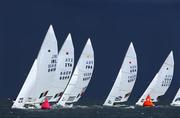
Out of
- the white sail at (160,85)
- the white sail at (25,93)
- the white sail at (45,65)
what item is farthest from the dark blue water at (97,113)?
the white sail at (160,85)

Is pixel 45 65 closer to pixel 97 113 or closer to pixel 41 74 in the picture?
pixel 41 74

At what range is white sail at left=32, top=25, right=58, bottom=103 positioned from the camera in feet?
393

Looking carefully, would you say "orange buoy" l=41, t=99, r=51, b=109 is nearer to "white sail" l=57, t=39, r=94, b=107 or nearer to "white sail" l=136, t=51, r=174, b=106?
"white sail" l=57, t=39, r=94, b=107

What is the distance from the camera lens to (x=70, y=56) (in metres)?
126

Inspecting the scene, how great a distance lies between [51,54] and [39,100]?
221 inches

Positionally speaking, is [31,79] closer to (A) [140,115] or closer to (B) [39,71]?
(B) [39,71]

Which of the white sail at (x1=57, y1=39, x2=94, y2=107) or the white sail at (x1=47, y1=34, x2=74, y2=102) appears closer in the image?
the white sail at (x1=47, y1=34, x2=74, y2=102)

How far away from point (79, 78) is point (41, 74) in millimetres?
9516

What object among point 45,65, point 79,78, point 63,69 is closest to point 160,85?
point 79,78

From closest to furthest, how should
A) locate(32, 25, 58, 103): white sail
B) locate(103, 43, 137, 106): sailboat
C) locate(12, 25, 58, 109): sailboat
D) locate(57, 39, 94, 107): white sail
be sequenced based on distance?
locate(12, 25, 58, 109): sailboat < locate(32, 25, 58, 103): white sail < locate(57, 39, 94, 107): white sail < locate(103, 43, 137, 106): sailboat

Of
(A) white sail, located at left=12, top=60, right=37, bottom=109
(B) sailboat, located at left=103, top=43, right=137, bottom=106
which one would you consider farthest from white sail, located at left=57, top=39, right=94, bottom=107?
(A) white sail, located at left=12, top=60, right=37, bottom=109

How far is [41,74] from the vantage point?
120 meters

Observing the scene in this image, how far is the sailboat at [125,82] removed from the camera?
132250mm

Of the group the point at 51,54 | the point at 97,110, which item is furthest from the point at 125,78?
the point at 51,54
